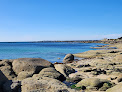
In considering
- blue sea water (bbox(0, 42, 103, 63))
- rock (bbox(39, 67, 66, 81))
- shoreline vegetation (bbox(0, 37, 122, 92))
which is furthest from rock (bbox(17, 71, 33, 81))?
blue sea water (bbox(0, 42, 103, 63))

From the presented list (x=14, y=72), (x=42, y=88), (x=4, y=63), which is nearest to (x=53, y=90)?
(x=42, y=88)

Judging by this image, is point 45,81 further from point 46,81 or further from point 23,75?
point 23,75

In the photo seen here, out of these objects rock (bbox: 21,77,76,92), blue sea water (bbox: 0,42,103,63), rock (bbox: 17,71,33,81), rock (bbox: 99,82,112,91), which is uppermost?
rock (bbox: 21,77,76,92)

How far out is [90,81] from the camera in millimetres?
8367

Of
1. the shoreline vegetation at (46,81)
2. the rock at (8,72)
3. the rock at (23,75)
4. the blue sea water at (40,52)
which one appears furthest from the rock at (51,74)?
the blue sea water at (40,52)

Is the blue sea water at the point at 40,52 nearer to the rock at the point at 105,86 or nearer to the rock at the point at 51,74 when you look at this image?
the rock at the point at 51,74

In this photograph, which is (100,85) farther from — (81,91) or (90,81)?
(81,91)

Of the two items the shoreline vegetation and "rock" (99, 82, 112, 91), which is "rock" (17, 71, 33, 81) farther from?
"rock" (99, 82, 112, 91)

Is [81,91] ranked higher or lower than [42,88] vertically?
lower

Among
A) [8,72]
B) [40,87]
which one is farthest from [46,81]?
[8,72]

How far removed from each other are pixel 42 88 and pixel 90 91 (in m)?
Result: 2.92

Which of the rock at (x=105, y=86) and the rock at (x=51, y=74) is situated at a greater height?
the rock at (x=51, y=74)

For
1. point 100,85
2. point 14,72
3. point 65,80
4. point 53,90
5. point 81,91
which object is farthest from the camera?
point 14,72

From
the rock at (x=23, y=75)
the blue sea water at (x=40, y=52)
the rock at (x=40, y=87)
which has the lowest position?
the blue sea water at (x=40, y=52)
